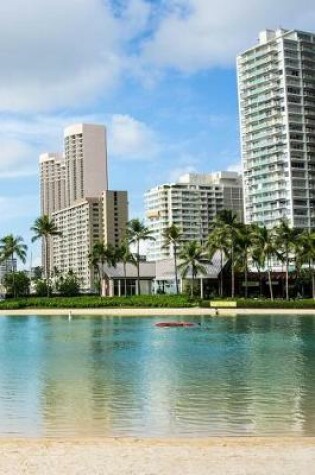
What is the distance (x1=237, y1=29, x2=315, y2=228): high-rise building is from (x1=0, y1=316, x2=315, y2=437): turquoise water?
395 feet

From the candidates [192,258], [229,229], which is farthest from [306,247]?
[192,258]

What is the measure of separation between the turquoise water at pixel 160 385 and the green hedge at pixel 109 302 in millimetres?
41335

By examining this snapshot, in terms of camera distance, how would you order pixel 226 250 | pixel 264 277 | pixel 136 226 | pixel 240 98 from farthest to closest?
pixel 240 98 → pixel 264 277 → pixel 136 226 → pixel 226 250

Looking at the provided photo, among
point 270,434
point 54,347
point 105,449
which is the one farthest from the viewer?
point 54,347

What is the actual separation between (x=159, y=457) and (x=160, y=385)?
1450 cm

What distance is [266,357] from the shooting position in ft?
125

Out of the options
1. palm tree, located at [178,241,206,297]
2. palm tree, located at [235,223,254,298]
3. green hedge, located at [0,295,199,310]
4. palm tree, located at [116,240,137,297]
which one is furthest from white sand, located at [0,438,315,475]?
palm tree, located at [116,240,137,297]

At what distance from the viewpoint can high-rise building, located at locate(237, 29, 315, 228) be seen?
563ft

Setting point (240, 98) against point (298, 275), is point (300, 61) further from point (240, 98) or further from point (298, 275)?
point (298, 275)

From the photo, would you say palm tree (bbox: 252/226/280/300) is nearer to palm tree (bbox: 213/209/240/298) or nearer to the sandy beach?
palm tree (bbox: 213/209/240/298)

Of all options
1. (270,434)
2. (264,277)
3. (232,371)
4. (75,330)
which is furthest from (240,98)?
(270,434)

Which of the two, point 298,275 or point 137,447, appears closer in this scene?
point 137,447

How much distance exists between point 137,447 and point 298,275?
11129cm

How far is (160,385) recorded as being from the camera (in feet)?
89.5
